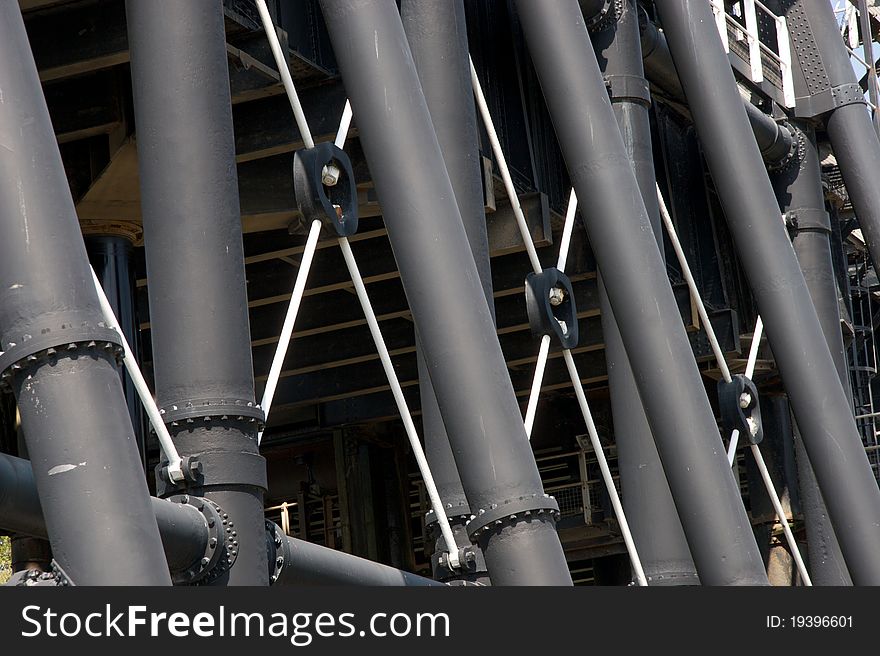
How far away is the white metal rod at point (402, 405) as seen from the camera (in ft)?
31.7

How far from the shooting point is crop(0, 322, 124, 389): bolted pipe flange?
20.1 ft

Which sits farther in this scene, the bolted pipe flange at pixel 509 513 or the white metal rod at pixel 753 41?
the white metal rod at pixel 753 41

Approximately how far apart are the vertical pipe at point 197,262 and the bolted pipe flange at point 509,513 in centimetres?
137

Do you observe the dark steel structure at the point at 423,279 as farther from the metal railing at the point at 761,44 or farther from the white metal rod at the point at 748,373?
the white metal rod at the point at 748,373

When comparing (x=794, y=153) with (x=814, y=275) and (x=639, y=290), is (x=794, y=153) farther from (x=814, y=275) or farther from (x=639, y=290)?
(x=639, y=290)

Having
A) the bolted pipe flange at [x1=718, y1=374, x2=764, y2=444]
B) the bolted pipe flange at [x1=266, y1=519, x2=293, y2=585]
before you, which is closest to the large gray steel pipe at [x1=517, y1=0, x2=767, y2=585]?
the bolted pipe flange at [x1=718, y1=374, x2=764, y2=444]

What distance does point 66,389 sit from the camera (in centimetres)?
611

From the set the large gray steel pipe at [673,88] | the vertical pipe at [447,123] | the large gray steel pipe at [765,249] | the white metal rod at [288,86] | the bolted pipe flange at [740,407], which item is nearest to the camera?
the white metal rod at [288,86]

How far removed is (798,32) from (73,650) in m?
15.8

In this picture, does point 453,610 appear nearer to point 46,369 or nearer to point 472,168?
point 46,369

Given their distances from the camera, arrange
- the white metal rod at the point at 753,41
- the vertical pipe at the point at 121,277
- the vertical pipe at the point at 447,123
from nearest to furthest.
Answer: the vertical pipe at the point at 447,123 < the vertical pipe at the point at 121,277 < the white metal rod at the point at 753,41

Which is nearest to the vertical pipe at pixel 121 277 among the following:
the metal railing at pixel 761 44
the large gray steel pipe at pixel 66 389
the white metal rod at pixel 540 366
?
the white metal rod at pixel 540 366

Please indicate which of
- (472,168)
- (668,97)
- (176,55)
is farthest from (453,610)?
(668,97)

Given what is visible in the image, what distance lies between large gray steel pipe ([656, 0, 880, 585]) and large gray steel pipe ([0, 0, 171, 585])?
381 inches
